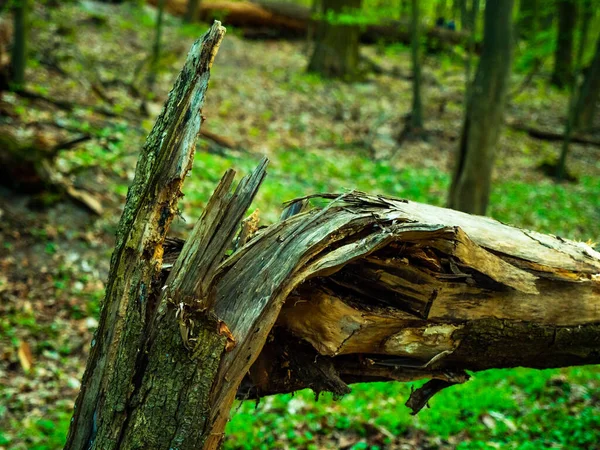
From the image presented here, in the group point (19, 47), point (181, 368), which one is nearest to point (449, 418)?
point (181, 368)

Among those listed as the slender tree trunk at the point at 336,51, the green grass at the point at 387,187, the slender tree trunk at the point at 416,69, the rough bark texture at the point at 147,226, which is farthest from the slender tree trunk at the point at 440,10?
the rough bark texture at the point at 147,226

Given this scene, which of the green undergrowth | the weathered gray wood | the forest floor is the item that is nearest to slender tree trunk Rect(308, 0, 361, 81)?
the forest floor

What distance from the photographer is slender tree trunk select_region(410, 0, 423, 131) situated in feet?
43.5

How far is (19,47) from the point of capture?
9758 millimetres

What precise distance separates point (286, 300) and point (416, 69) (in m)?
12.2

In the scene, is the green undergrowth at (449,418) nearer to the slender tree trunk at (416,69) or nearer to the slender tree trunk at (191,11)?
the slender tree trunk at (416,69)

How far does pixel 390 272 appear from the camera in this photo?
246cm

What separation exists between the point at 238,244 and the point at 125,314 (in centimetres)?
58

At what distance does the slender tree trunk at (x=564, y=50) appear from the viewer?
18141 millimetres

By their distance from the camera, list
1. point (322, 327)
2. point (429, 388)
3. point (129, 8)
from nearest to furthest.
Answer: point (322, 327) < point (429, 388) < point (129, 8)

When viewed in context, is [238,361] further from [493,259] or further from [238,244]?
[493,259]

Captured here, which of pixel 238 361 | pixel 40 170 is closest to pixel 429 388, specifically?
pixel 238 361

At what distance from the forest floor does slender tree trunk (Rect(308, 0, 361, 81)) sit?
1.77 feet

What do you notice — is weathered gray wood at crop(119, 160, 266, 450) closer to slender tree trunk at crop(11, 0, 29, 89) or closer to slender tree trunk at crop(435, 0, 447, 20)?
slender tree trunk at crop(11, 0, 29, 89)
